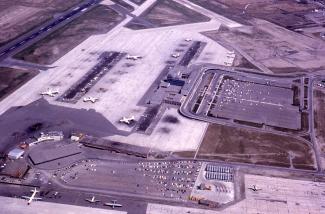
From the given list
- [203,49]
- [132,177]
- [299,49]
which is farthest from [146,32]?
[132,177]

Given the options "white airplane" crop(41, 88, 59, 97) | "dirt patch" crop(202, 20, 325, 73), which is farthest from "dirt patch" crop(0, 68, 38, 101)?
"dirt patch" crop(202, 20, 325, 73)

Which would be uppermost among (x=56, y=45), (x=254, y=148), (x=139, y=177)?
(x=254, y=148)

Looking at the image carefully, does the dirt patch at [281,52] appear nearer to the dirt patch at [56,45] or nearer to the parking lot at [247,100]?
the parking lot at [247,100]

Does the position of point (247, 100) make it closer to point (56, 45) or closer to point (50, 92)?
point (50, 92)

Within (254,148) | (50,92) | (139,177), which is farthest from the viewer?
(50,92)

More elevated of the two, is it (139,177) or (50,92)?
(139,177)

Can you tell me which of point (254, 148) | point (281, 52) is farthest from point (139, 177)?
point (281, 52)

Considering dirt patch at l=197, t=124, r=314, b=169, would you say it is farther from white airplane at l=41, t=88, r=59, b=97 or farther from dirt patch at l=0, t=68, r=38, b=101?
dirt patch at l=0, t=68, r=38, b=101

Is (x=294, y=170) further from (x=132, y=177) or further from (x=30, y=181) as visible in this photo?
(x=30, y=181)
